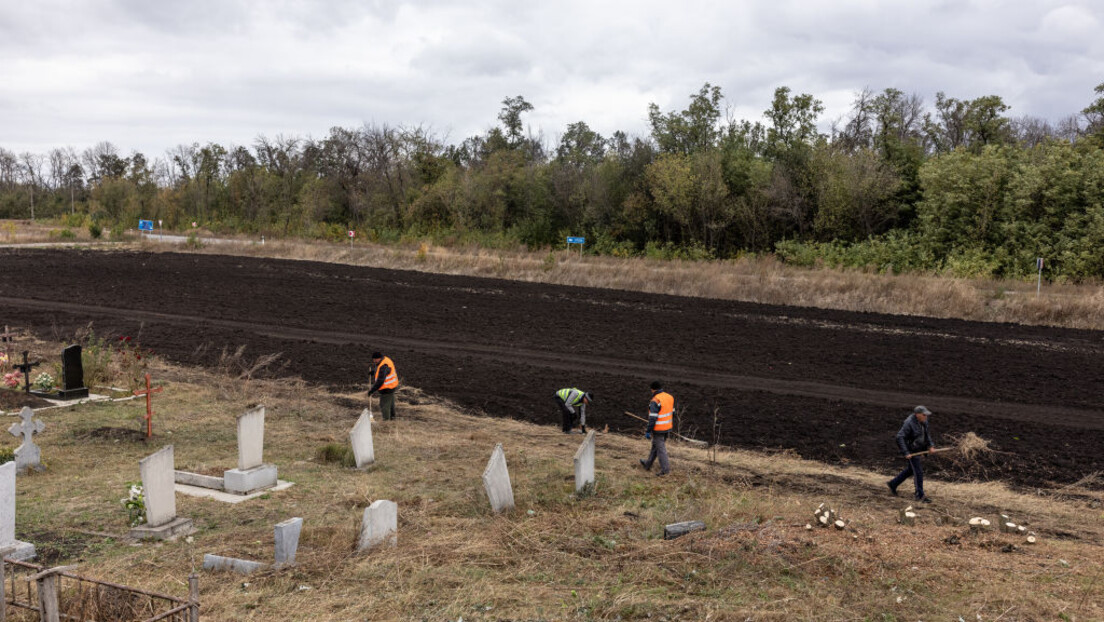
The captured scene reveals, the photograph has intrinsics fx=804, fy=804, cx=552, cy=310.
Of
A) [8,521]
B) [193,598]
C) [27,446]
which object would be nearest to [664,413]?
[193,598]

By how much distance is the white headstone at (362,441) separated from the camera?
1307cm

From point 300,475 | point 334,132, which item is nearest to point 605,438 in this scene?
point 300,475

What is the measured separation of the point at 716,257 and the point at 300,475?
1637 inches

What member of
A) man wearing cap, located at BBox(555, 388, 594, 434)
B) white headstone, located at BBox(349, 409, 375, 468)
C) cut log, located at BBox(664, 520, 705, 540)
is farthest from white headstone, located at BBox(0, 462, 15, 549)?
man wearing cap, located at BBox(555, 388, 594, 434)

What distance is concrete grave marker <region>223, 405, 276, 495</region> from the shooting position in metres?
11.7

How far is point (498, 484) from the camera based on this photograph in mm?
10750

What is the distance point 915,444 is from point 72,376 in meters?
16.6

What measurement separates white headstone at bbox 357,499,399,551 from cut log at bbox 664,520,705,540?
3184 millimetres

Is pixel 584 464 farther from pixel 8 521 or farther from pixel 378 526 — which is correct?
pixel 8 521

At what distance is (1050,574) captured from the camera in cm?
866

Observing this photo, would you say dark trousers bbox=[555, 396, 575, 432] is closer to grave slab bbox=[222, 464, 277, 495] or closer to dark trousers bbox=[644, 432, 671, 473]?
dark trousers bbox=[644, 432, 671, 473]

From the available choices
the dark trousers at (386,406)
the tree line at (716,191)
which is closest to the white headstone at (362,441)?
the dark trousers at (386,406)

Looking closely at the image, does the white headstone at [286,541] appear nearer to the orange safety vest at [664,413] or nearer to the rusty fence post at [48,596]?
the rusty fence post at [48,596]

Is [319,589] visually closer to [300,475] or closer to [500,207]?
[300,475]
